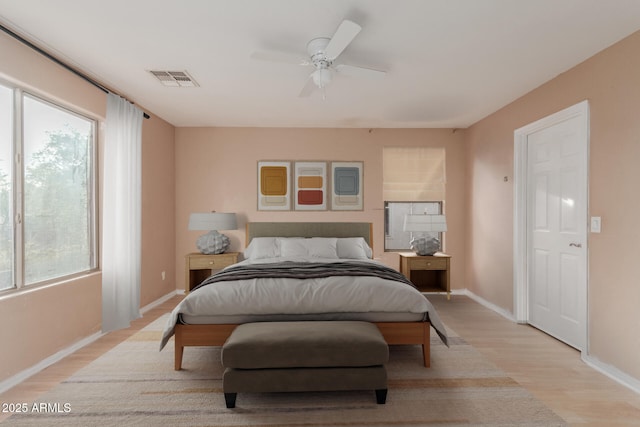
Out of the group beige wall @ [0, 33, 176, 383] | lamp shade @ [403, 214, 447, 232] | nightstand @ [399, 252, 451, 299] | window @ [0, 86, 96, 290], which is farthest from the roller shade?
window @ [0, 86, 96, 290]

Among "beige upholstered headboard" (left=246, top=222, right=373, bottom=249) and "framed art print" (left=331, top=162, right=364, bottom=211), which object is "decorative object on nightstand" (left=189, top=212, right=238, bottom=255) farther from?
"framed art print" (left=331, top=162, right=364, bottom=211)

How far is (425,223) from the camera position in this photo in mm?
5004

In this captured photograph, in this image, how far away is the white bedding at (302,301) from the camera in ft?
9.22

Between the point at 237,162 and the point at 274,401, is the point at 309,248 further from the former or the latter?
the point at 274,401

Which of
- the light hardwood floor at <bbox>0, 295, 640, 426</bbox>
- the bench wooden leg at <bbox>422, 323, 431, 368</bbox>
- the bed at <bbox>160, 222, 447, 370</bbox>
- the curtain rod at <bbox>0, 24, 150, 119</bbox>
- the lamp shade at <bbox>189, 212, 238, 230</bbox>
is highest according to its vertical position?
the curtain rod at <bbox>0, 24, 150, 119</bbox>

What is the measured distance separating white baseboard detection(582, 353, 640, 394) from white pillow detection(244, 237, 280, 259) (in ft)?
11.0

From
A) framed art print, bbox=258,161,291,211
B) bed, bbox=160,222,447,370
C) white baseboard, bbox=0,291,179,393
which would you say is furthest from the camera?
framed art print, bbox=258,161,291,211

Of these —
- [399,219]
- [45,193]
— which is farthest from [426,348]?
[45,193]

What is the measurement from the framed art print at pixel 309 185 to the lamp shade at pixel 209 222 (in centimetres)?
107

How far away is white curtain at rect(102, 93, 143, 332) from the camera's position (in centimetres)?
371

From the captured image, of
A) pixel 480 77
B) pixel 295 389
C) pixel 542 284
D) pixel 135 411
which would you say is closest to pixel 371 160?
pixel 480 77

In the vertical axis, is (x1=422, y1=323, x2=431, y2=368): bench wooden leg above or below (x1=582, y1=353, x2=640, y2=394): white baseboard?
above

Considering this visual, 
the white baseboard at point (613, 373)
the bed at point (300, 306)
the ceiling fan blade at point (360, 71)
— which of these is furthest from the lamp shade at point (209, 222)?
the white baseboard at point (613, 373)

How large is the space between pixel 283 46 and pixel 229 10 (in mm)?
592
